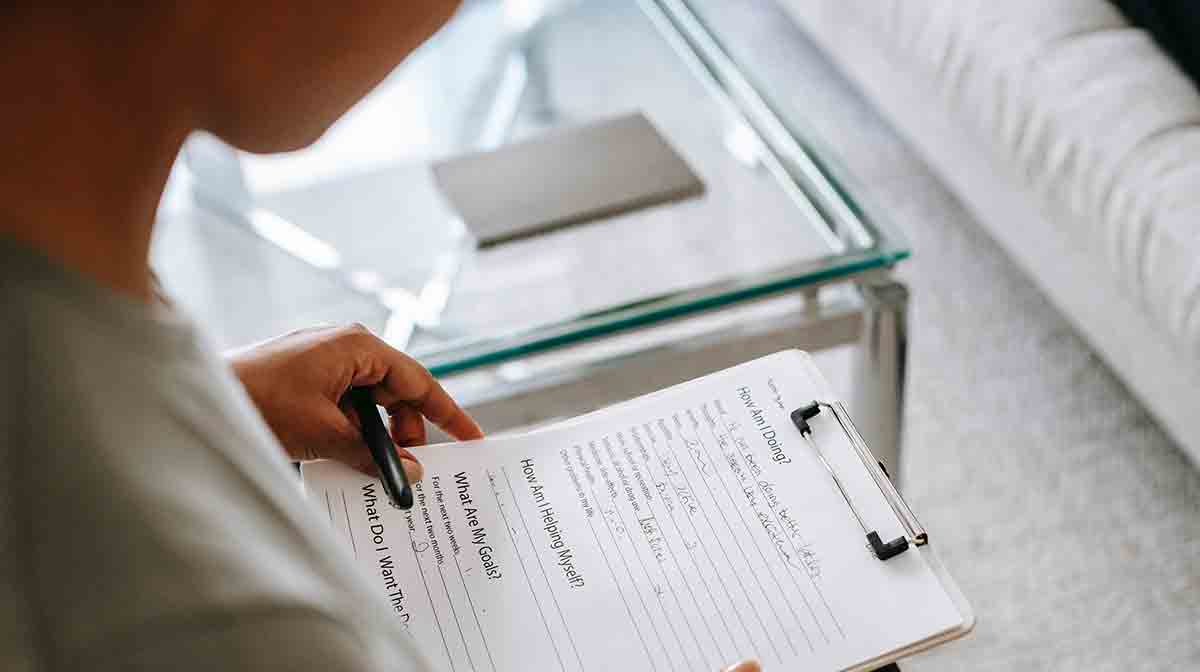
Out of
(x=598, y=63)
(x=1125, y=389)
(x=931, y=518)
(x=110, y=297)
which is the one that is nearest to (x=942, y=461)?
(x=931, y=518)

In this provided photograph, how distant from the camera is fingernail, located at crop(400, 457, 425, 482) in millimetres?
708

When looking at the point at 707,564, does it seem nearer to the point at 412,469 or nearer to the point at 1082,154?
the point at 412,469

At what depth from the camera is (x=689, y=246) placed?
4.46 feet

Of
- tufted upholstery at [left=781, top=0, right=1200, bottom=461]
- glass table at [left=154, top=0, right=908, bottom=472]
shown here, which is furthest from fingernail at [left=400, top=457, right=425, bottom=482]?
tufted upholstery at [left=781, top=0, right=1200, bottom=461]

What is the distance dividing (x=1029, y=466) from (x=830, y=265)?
50 centimetres

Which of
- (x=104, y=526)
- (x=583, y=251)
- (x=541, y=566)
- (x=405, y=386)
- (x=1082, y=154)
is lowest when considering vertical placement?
(x=104, y=526)

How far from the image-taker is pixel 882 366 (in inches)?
43.7

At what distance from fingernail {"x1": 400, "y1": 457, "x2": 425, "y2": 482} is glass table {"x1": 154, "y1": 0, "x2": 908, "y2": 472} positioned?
332 millimetres

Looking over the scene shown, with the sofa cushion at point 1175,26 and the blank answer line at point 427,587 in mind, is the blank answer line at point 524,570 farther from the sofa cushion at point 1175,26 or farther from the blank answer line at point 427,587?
the sofa cushion at point 1175,26

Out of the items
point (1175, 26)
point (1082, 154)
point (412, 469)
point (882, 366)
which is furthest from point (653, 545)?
point (1175, 26)

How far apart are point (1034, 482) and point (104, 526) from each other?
4.10 feet

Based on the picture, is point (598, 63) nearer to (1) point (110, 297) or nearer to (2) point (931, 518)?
(2) point (931, 518)

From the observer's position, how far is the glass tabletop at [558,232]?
43.3 inches

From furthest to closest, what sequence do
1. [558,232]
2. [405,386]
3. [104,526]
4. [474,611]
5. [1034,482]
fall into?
[1034,482] → [558,232] → [405,386] → [474,611] → [104,526]
